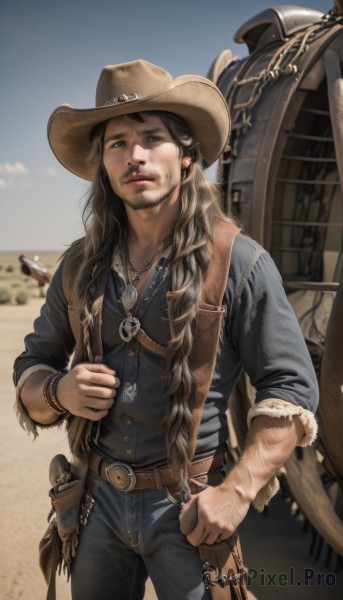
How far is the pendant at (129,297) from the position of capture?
72.2 inches

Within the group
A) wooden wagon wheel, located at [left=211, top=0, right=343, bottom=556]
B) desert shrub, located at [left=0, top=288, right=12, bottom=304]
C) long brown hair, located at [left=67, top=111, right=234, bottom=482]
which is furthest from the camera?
desert shrub, located at [left=0, top=288, right=12, bottom=304]

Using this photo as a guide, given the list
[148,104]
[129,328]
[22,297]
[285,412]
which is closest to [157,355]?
[129,328]

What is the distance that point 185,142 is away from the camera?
193cm

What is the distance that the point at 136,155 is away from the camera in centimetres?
179

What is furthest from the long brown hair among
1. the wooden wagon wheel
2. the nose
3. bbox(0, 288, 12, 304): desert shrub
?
bbox(0, 288, 12, 304): desert shrub

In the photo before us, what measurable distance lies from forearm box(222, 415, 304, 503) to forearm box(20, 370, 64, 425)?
609 mm

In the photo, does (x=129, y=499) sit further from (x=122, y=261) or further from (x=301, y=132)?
(x=301, y=132)

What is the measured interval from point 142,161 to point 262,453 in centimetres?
84

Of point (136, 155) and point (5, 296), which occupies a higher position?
point (136, 155)

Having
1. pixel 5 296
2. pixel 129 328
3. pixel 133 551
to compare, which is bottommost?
pixel 5 296

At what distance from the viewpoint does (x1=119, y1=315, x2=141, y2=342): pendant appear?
180cm

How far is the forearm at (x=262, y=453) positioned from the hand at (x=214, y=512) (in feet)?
0.06

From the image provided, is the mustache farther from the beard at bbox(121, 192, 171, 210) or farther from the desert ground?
the desert ground

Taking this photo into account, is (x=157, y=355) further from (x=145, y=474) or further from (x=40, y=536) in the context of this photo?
(x=40, y=536)
